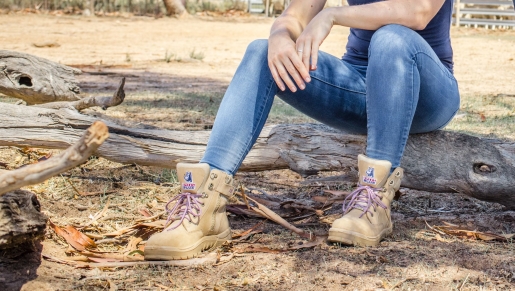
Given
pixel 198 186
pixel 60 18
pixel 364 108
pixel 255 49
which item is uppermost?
pixel 255 49

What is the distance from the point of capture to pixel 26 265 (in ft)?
6.64

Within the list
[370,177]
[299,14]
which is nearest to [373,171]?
[370,177]

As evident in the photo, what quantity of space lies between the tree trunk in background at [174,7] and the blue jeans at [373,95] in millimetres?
16300

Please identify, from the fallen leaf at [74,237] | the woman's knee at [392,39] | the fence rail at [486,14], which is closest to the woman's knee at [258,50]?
the woman's knee at [392,39]

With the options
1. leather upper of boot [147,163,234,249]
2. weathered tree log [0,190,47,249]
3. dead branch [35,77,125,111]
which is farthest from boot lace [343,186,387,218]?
dead branch [35,77,125,111]

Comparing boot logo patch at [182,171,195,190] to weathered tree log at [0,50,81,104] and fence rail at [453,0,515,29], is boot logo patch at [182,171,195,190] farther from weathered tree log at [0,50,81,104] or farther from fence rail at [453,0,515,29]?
fence rail at [453,0,515,29]

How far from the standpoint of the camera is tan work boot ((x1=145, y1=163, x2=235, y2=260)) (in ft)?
7.06

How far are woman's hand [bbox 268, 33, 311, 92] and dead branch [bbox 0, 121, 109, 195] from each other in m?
1.01

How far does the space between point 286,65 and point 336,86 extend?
29 centimetres

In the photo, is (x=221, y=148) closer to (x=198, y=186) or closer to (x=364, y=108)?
(x=198, y=186)

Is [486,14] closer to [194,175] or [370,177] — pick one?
[370,177]

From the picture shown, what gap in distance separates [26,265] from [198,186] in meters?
0.58

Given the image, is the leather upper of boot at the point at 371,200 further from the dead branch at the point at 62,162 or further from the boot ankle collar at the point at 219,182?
the dead branch at the point at 62,162

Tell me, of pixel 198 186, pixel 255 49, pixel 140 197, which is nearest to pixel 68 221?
pixel 140 197
